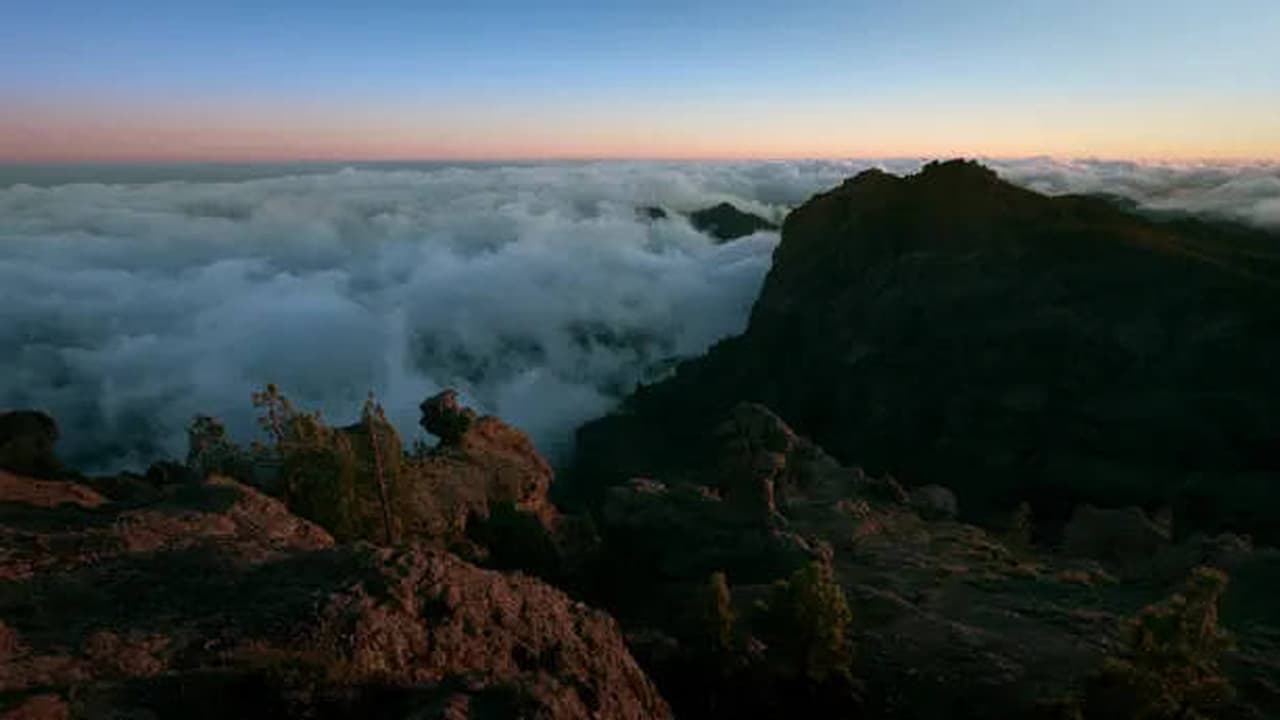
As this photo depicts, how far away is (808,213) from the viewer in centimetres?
17325

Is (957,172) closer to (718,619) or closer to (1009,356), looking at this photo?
(1009,356)

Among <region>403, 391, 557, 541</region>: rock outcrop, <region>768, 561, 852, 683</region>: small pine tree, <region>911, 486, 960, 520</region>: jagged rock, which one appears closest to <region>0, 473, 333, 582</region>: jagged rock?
<region>403, 391, 557, 541</region>: rock outcrop

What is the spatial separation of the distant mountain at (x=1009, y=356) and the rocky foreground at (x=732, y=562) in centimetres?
57

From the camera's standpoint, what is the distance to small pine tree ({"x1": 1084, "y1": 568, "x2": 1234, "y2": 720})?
23047 millimetres

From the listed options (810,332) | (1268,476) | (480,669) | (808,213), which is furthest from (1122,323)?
(480,669)

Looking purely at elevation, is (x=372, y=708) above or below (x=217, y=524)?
above

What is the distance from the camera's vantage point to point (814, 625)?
28000mm

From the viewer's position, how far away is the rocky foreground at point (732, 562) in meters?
17.7

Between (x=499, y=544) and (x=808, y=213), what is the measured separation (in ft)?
470

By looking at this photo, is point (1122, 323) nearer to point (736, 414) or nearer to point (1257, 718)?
point (736, 414)

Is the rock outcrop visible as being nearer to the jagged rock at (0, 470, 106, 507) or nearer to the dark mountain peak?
the jagged rock at (0, 470, 106, 507)

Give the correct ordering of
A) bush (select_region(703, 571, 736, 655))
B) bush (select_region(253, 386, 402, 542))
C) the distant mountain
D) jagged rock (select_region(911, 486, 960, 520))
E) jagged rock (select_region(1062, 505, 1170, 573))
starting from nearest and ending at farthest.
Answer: bush (select_region(703, 571, 736, 655)) < bush (select_region(253, 386, 402, 542)) < jagged rock (select_region(1062, 505, 1170, 573)) < jagged rock (select_region(911, 486, 960, 520)) < the distant mountain

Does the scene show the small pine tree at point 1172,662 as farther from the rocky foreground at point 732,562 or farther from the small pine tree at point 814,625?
the small pine tree at point 814,625

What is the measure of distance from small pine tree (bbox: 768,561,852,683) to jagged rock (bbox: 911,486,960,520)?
54.1 meters
